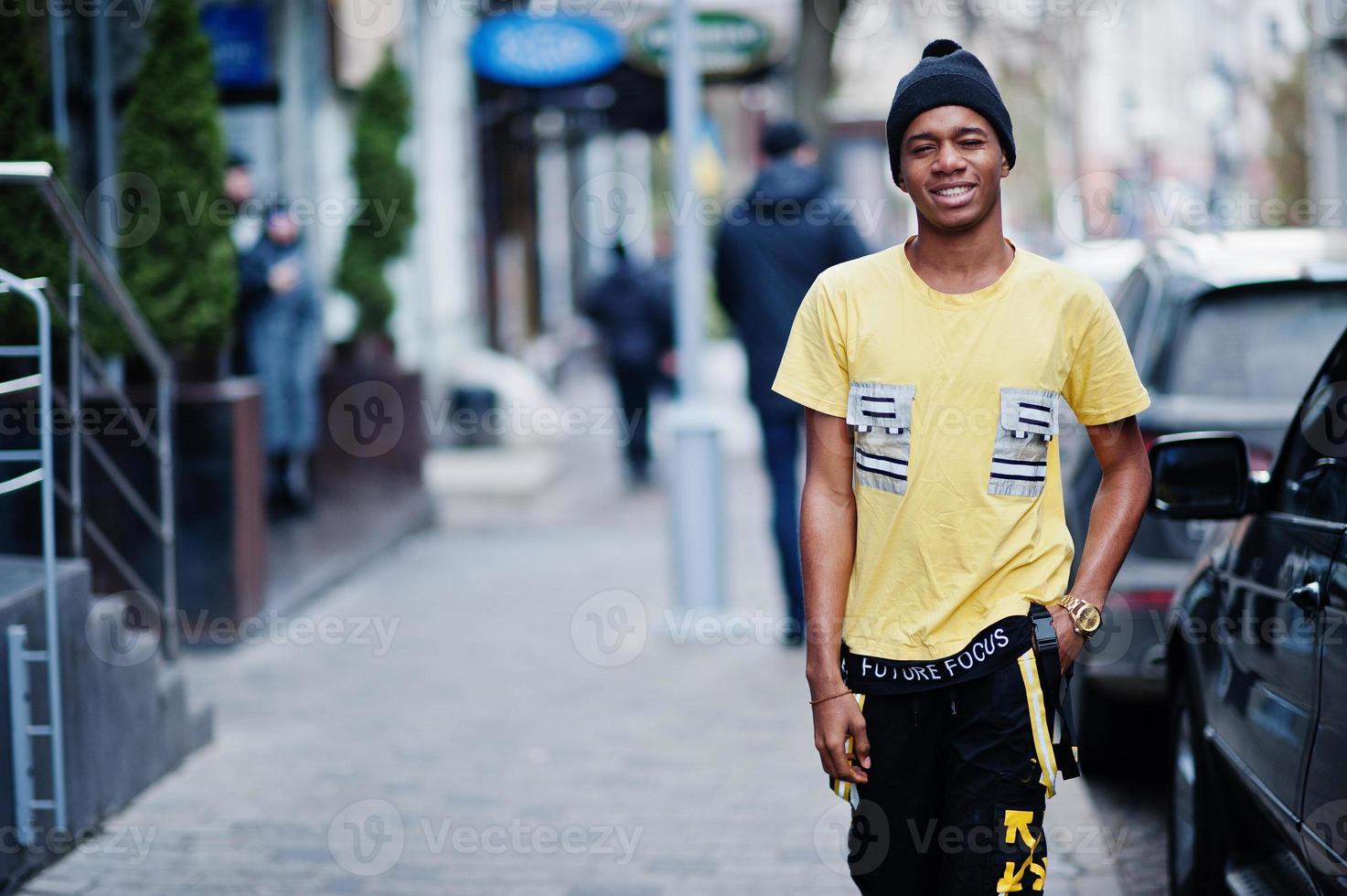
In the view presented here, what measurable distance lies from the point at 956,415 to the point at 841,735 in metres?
0.59

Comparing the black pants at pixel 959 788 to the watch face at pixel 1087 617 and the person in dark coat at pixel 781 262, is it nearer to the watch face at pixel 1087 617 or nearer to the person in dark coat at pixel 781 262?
the watch face at pixel 1087 617

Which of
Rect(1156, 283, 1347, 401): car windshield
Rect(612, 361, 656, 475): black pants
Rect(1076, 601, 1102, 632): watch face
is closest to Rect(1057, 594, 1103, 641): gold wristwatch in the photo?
Rect(1076, 601, 1102, 632): watch face

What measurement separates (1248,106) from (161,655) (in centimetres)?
5071

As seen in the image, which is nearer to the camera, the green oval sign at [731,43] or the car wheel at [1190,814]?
the car wheel at [1190,814]

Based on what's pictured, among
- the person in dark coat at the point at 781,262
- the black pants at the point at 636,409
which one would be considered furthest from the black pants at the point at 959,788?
the black pants at the point at 636,409

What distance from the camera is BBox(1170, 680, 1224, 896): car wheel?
13.6ft

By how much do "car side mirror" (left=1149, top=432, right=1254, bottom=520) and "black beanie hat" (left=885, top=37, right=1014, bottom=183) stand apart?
3.74ft

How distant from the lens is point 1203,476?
4039mm

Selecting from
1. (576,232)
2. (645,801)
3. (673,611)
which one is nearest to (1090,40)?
(576,232)

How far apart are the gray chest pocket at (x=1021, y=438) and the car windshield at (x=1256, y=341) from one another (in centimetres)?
287

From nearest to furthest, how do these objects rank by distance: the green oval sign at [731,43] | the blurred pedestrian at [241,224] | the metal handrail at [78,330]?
1. the metal handrail at [78,330]
2. the blurred pedestrian at [241,224]
3. the green oval sign at [731,43]

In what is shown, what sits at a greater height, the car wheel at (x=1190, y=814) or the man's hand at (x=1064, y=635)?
the man's hand at (x=1064, y=635)

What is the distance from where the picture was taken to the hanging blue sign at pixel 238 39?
11.8 m

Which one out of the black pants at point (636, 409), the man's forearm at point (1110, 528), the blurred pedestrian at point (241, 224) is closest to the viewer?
the man's forearm at point (1110, 528)
